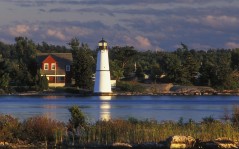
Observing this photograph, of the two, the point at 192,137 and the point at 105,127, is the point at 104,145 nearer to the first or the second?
the point at 105,127

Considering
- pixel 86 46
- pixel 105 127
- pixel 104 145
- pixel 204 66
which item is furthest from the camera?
pixel 86 46

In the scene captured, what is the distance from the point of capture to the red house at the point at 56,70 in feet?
312

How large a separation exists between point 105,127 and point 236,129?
18.6ft

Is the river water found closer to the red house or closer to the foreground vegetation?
the red house

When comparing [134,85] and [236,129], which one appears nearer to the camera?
[236,129]

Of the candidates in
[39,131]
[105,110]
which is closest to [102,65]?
[105,110]

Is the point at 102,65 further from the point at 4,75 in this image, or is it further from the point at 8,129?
the point at 8,129

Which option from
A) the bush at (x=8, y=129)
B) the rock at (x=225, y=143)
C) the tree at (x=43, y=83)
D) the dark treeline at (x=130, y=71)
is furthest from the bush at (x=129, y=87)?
the rock at (x=225, y=143)

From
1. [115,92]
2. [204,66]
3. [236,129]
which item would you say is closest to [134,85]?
[115,92]

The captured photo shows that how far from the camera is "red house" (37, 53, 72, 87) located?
9512cm

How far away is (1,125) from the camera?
28.1 meters

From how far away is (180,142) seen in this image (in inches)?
1023

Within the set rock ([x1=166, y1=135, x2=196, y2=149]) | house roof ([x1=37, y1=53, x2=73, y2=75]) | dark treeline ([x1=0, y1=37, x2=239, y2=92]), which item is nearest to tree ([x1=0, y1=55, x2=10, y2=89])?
dark treeline ([x1=0, y1=37, x2=239, y2=92])

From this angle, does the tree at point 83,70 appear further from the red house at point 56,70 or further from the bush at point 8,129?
the bush at point 8,129
